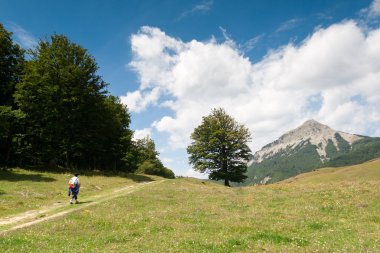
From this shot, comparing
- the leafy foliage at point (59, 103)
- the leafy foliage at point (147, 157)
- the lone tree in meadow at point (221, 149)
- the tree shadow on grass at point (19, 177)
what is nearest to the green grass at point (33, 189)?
the tree shadow on grass at point (19, 177)

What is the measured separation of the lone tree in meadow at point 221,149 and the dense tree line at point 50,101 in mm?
24922

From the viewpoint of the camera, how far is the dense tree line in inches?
2335

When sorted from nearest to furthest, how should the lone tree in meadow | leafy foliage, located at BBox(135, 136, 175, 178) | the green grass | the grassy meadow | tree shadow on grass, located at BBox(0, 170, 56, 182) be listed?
the grassy meadow → the green grass → tree shadow on grass, located at BBox(0, 170, 56, 182) → the lone tree in meadow → leafy foliage, located at BBox(135, 136, 175, 178)

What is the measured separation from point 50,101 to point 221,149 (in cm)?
4046

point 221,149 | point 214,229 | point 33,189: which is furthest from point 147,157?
point 214,229

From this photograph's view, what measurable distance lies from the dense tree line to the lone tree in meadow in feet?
81.8

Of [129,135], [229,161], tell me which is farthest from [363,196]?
[129,135]

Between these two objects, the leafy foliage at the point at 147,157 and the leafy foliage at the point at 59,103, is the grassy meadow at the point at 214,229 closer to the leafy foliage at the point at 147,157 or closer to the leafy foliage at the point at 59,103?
the leafy foliage at the point at 59,103

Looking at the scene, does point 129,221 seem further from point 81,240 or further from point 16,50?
point 16,50

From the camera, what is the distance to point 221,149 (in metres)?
81.8

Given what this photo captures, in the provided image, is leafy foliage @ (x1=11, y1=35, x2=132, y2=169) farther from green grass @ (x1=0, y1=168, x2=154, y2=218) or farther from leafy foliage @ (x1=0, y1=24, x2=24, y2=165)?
green grass @ (x1=0, y1=168, x2=154, y2=218)

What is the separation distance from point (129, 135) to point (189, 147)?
1610cm

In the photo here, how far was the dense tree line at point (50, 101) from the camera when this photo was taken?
59.3 m

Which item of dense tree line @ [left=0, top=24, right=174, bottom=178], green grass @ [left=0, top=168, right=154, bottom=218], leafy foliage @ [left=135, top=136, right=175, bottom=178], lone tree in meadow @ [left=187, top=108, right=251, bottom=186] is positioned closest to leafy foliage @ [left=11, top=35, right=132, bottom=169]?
dense tree line @ [left=0, top=24, right=174, bottom=178]
